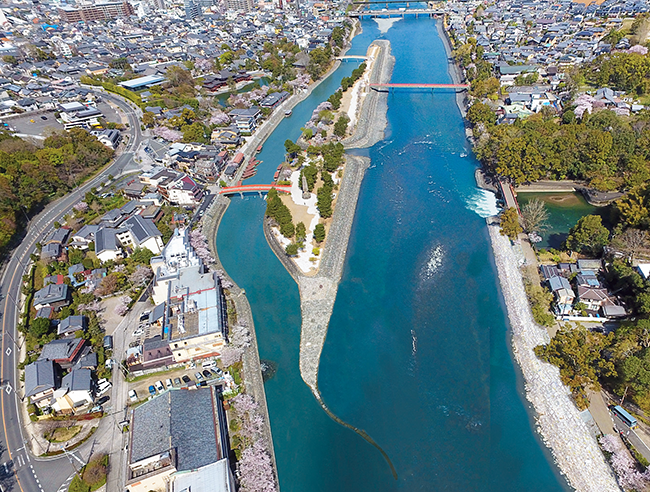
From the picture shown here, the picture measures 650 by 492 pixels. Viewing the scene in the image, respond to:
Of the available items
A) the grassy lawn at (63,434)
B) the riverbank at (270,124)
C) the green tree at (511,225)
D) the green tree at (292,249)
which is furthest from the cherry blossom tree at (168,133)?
the green tree at (511,225)

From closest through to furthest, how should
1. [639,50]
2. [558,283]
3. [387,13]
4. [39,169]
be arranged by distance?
[558,283], [39,169], [639,50], [387,13]

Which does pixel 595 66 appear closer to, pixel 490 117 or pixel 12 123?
pixel 490 117

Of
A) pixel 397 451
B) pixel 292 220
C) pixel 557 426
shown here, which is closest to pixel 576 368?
pixel 557 426

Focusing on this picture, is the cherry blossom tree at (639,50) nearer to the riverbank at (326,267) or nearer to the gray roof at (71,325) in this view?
the riverbank at (326,267)

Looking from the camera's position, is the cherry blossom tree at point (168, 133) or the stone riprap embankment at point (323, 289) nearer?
the stone riprap embankment at point (323, 289)

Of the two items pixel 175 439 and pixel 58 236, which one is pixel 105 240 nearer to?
pixel 58 236

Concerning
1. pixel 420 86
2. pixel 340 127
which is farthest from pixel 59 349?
pixel 420 86
